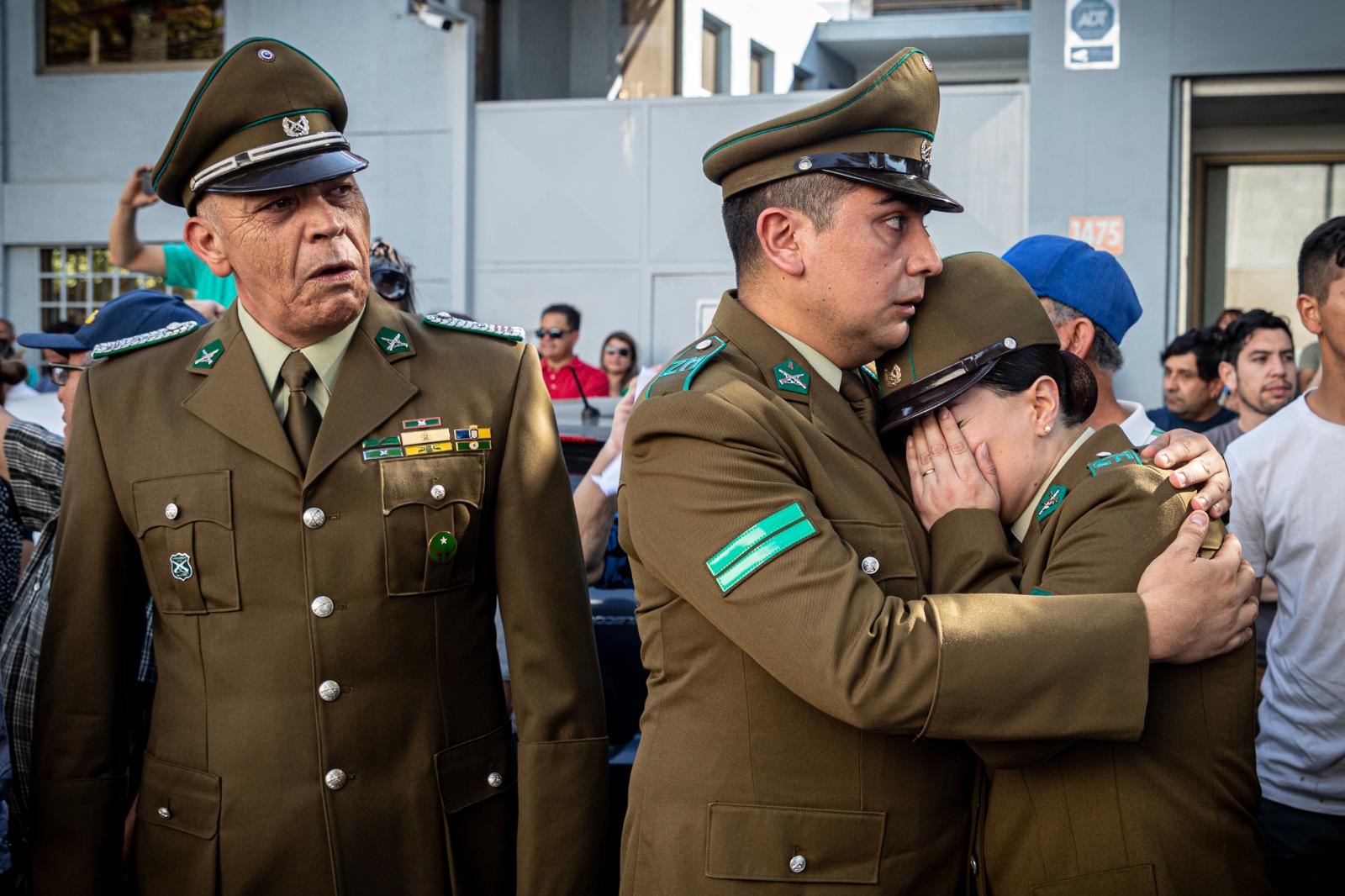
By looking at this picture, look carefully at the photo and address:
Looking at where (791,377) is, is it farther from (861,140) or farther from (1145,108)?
(1145,108)

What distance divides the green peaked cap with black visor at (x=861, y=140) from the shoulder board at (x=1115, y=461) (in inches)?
18.6

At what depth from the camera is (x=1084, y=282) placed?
2.89 m

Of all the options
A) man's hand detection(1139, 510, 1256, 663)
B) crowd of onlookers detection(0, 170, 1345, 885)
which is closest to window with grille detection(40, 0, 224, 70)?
crowd of onlookers detection(0, 170, 1345, 885)

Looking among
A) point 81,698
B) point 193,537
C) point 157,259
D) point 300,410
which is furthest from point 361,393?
point 157,259

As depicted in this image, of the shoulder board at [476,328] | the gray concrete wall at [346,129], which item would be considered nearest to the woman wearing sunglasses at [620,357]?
the gray concrete wall at [346,129]

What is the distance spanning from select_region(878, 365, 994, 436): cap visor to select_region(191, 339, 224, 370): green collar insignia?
1.20 meters

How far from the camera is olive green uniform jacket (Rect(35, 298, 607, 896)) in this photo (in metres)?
2.19

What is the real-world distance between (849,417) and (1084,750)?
2.05 feet

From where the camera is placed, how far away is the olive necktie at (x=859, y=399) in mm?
2205

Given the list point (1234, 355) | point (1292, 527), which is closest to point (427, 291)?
point (1234, 355)

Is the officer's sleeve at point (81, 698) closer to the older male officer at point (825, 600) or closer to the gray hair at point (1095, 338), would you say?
the older male officer at point (825, 600)

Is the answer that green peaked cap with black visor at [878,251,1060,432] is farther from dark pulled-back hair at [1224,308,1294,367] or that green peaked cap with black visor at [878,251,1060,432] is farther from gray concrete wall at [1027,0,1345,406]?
gray concrete wall at [1027,0,1345,406]

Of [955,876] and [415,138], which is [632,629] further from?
[415,138]

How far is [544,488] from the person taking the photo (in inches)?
93.4
